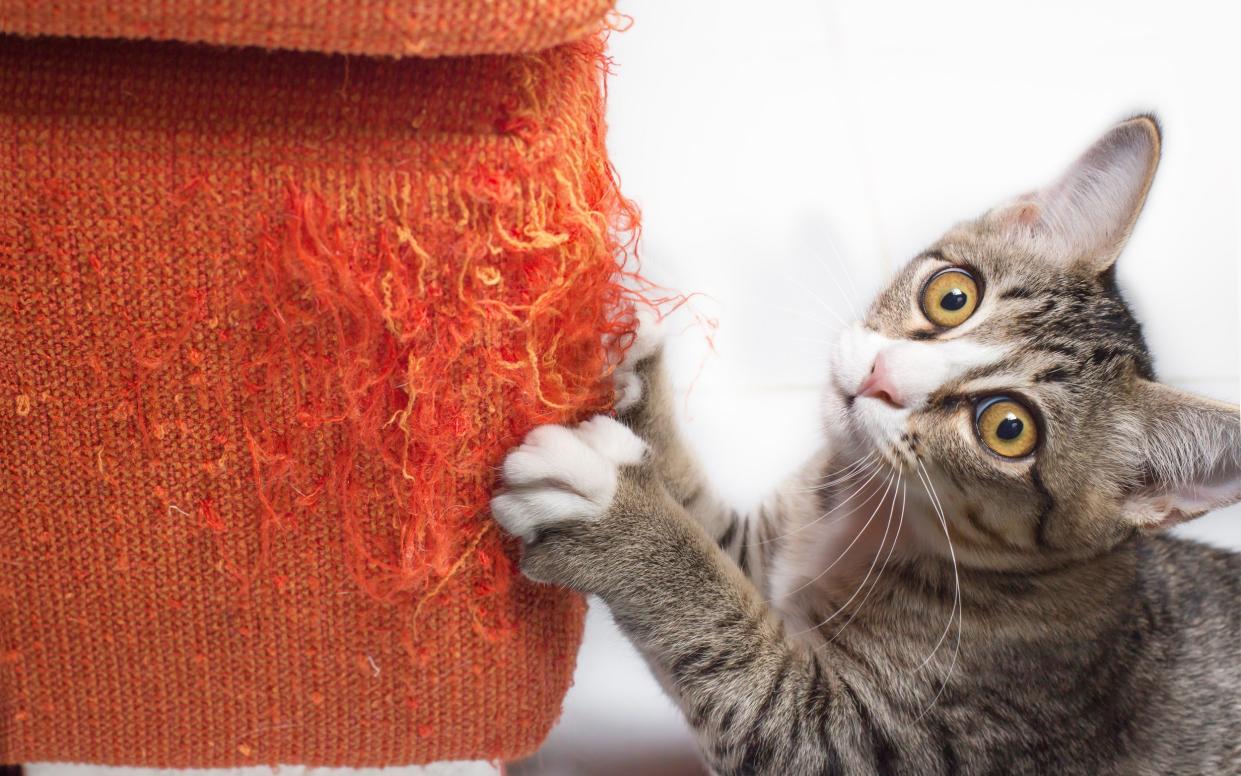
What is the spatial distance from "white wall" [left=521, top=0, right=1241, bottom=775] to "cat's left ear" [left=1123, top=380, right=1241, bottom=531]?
18.5 inches

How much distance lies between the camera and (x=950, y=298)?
3.10 ft

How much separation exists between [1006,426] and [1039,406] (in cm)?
4

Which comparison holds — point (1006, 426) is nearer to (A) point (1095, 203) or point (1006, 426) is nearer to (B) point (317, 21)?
(A) point (1095, 203)

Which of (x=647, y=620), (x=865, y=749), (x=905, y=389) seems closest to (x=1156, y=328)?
(x=905, y=389)

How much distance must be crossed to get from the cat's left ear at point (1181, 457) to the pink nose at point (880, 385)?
0.23m

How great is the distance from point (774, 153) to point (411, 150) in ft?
2.47

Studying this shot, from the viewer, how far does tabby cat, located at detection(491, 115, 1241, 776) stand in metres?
0.86

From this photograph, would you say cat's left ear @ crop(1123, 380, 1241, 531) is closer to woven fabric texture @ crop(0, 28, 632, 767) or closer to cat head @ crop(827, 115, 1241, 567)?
cat head @ crop(827, 115, 1241, 567)

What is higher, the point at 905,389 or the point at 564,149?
the point at 564,149

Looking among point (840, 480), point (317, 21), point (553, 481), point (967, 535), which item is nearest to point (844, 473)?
point (840, 480)

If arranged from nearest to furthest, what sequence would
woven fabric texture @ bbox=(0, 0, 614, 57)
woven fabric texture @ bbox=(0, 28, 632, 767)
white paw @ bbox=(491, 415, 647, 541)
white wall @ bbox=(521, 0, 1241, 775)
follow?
woven fabric texture @ bbox=(0, 0, 614, 57), woven fabric texture @ bbox=(0, 28, 632, 767), white paw @ bbox=(491, 415, 647, 541), white wall @ bbox=(521, 0, 1241, 775)

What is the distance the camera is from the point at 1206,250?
52.6 inches

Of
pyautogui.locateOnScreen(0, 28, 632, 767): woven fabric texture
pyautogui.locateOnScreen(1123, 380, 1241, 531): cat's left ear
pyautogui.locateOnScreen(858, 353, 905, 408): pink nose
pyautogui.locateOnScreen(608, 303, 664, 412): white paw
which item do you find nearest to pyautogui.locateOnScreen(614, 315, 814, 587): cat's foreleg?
pyautogui.locateOnScreen(608, 303, 664, 412): white paw

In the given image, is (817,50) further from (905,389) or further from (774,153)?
(905,389)
